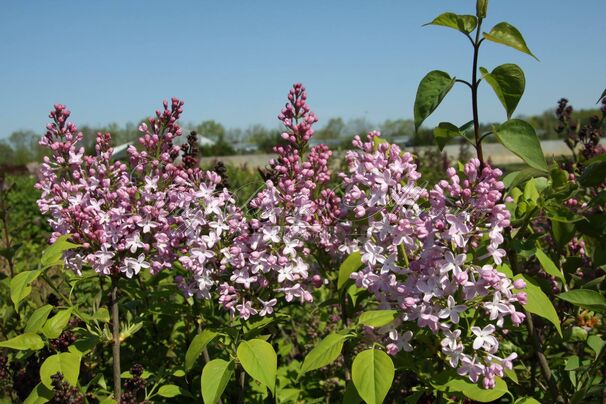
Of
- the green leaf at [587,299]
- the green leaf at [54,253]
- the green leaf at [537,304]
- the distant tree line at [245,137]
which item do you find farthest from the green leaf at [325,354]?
the distant tree line at [245,137]

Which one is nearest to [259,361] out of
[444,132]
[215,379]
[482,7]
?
[215,379]

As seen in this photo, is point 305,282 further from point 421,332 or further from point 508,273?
point 508,273

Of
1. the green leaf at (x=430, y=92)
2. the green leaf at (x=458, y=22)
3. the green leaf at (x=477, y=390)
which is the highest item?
the green leaf at (x=458, y=22)

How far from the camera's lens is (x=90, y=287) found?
404 centimetres

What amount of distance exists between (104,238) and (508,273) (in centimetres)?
147

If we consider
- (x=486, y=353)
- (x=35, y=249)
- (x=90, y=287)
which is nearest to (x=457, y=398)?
(x=486, y=353)

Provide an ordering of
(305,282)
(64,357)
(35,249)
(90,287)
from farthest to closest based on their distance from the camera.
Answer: (35,249)
(90,287)
(305,282)
(64,357)

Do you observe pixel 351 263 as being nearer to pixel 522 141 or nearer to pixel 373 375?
pixel 373 375

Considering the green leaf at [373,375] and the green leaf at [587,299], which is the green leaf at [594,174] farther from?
the green leaf at [373,375]

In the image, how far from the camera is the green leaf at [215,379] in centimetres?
178

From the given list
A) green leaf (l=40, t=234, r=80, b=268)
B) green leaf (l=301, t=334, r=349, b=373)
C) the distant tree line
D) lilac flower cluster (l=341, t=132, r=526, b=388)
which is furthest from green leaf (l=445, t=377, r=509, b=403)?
the distant tree line

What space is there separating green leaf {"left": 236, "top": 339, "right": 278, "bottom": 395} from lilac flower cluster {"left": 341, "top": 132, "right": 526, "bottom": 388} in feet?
1.23

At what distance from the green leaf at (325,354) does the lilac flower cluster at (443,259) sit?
0.60 feet

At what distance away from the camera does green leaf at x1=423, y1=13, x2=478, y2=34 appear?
1.74m
